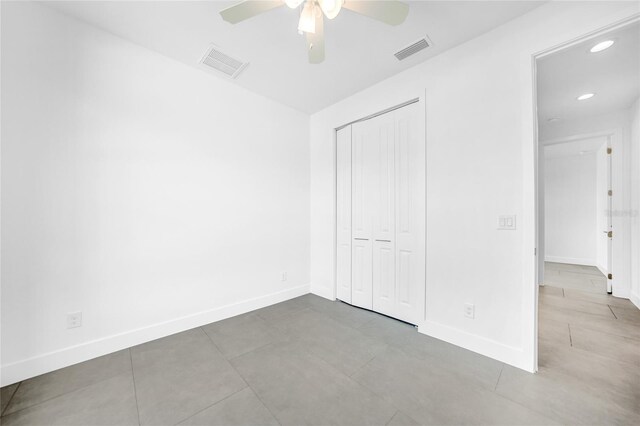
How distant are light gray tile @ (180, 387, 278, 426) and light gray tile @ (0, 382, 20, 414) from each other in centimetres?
119

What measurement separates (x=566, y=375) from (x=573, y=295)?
2.71 metres

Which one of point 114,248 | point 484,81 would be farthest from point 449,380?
point 114,248

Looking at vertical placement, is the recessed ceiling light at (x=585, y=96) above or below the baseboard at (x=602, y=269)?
above

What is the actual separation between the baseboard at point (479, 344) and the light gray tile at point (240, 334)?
59.4 inches

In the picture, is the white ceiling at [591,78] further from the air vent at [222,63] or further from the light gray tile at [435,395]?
the air vent at [222,63]

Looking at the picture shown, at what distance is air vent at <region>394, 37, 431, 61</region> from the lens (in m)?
2.21

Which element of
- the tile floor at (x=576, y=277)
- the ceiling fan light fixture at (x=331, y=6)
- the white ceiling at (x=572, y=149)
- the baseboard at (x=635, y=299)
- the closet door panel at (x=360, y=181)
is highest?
the white ceiling at (x=572, y=149)

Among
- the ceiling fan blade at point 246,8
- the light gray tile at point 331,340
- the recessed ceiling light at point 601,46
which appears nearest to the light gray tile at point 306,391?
the light gray tile at point 331,340

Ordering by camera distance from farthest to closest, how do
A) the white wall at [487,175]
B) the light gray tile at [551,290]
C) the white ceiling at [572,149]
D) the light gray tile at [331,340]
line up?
the white ceiling at [572,149], the light gray tile at [551,290], the light gray tile at [331,340], the white wall at [487,175]

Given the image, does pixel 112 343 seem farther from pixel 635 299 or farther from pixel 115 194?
pixel 635 299

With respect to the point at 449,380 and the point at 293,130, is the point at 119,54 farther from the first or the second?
the point at 449,380

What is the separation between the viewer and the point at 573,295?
3.63m

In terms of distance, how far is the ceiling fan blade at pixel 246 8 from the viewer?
146 cm

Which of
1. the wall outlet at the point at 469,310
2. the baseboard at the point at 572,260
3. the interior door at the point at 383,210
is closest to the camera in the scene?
the wall outlet at the point at 469,310
